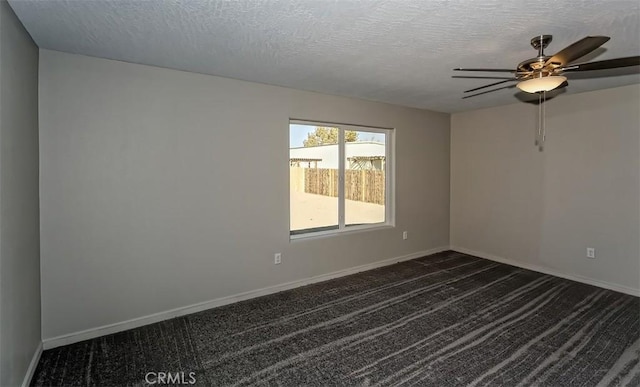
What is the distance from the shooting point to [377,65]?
111 inches

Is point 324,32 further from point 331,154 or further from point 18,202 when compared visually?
point 18,202

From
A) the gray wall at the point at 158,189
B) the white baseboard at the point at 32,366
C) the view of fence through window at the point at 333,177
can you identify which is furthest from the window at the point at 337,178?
the white baseboard at the point at 32,366

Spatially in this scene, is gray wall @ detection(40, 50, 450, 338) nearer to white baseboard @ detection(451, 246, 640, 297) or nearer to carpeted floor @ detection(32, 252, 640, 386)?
carpeted floor @ detection(32, 252, 640, 386)

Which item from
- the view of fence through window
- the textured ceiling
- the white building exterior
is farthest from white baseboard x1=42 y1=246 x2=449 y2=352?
the textured ceiling

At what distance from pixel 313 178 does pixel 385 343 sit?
2.18 meters

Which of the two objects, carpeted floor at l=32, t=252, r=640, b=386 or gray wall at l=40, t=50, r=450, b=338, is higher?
gray wall at l=40, t=50, r=450, b=338

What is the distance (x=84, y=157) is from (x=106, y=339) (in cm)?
153

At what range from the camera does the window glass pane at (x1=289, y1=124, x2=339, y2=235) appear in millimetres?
3768

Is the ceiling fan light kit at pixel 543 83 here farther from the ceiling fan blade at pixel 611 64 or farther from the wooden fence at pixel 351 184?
the wooden fence at pixel 351 184

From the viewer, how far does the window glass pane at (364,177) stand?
430 centimetres

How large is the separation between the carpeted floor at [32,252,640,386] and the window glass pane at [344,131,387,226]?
123cm

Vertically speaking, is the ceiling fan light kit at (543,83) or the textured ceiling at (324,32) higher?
the textured ceiling at (324,32)

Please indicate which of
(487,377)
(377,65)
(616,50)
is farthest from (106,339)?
(616,50)

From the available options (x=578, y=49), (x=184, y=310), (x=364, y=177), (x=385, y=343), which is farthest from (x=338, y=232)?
(x=578, y=49)
